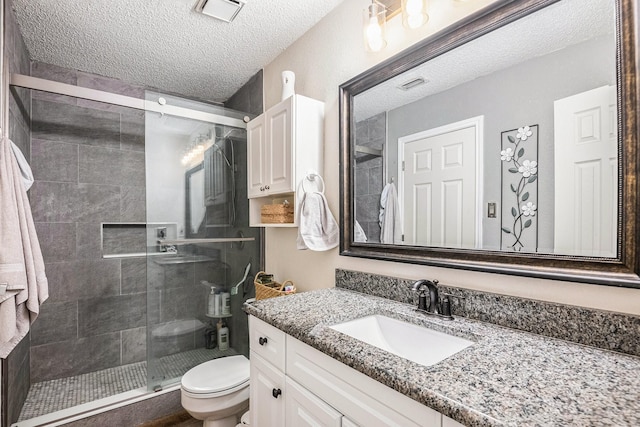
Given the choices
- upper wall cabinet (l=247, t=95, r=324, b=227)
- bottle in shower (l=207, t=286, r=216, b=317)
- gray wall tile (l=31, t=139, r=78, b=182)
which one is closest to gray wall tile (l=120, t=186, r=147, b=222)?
gray wall tile (l=31, t=139, r=78, b=182)

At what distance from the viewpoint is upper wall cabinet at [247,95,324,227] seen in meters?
1.76

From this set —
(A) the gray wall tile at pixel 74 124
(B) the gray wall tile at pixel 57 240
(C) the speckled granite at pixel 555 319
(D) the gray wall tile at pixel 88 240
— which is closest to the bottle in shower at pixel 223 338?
(D) the gray wall tile at pixel 88 240

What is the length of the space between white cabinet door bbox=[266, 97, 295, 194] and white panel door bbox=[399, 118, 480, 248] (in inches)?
25.1

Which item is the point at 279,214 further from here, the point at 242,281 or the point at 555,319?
the point at 555,319

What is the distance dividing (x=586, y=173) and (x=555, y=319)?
1.41 ft

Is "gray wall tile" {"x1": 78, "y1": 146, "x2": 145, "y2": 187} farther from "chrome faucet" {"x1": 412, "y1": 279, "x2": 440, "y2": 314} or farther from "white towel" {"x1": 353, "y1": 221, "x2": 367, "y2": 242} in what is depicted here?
"chrome faucet" {"x1": 412, "y1": 279, "x2": 440, "y2": 314}

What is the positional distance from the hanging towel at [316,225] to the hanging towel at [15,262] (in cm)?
121

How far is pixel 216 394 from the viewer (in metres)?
1.69

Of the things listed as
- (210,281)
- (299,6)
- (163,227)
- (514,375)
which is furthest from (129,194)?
(514,375)

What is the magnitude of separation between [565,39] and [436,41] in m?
0.46

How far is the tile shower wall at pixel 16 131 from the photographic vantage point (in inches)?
67.5

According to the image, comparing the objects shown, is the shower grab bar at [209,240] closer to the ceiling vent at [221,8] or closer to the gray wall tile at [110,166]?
the gray wall tile at [110,166]

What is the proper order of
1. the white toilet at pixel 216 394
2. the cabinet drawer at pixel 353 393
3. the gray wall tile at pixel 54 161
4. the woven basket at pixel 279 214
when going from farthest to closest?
the gray wall tile at pixel 54 161
the woven basket at pixel 279 214
the white toilet at pixel 216 394
the cabinet drawer at pixel 353 393

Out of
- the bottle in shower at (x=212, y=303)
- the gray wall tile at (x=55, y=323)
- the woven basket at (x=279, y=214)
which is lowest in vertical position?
the gray wall tile at (x=55, y=323)
